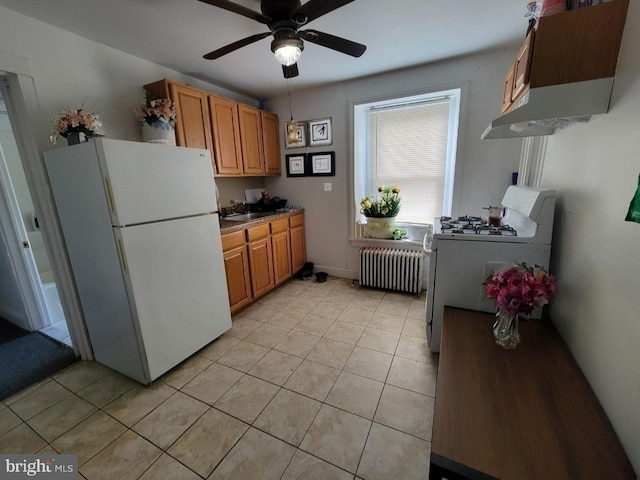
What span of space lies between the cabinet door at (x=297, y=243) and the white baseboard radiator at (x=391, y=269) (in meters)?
0.90

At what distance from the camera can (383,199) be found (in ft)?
10.2

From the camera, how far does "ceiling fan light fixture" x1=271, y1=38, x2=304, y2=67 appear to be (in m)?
1.47

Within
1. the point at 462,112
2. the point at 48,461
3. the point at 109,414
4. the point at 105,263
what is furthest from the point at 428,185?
the point at 48,461

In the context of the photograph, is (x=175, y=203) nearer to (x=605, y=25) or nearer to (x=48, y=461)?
(x=48, y=461)

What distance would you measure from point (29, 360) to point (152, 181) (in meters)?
1.86

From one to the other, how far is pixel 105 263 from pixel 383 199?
2.66 metres

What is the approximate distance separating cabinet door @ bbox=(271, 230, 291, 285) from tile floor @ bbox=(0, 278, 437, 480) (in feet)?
3.25

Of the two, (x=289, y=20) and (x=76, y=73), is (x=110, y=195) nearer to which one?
(x=76, y=73)

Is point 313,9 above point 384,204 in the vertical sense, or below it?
above

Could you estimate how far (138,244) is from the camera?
5.29 feet

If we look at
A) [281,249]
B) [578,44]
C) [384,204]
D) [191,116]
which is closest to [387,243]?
[384,204]

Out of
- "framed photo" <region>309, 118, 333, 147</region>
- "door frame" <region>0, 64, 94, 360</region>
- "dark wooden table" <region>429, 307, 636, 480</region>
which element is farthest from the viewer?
"framed photo" <region>309, 118, 333, 147</region>

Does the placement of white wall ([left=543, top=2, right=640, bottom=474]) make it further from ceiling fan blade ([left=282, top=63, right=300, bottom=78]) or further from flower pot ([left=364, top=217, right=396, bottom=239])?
flower pot ([left=364, top=217, right=396, bottom=239])

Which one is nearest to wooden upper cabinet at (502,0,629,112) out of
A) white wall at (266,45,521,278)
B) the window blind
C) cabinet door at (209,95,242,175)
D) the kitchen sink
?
white wall at (266,45,521,278)
